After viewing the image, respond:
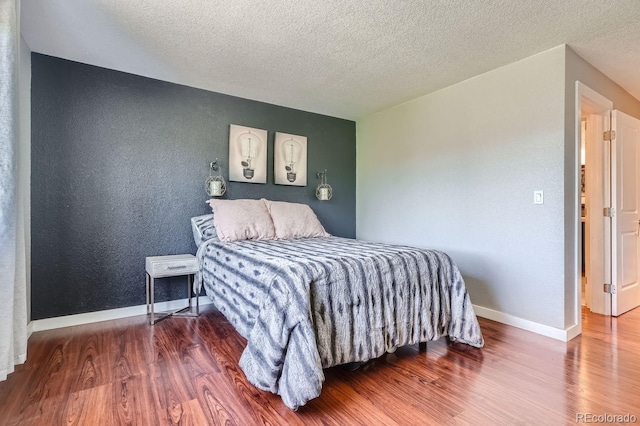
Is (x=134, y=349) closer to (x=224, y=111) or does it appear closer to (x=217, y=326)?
(x=217, y=326)

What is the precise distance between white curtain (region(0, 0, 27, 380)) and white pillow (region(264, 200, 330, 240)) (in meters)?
2.01

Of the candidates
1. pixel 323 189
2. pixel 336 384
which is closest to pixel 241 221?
pixel 323 189

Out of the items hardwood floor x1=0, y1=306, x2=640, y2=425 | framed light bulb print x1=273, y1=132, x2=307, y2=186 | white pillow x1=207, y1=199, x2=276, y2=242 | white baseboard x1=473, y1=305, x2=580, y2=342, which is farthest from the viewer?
framed light bulb print x1=273, y1=132, x2=307, y2=186

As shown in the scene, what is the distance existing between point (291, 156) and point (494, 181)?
2237 mm

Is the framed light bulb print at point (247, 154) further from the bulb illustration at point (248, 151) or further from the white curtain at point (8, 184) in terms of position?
the white curtain at point (8, 184)

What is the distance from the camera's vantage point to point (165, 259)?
2.87 meters

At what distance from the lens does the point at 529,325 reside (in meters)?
2.63

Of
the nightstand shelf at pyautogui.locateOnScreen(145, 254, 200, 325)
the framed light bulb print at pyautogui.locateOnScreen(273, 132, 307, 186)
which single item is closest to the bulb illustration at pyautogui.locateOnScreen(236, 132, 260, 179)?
the framed light bulb print at pyautogui.locateOnScreen(273, 132, 307, 186)

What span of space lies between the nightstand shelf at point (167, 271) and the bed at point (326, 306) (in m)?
0.49

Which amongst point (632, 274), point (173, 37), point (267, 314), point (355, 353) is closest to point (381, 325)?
point (355, 353)

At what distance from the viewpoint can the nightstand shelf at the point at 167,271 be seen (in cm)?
272

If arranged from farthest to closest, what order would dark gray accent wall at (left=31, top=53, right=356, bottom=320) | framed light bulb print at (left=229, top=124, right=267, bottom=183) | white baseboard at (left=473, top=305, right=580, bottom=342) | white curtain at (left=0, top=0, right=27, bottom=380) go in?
framed light bulb print at (left=229, top=124, right=267, bottom=183) < dark gray accent wall at (left=31, top=53, right=356, bottom=320) < white baseboard at (left=473, top=305, right=580, bottom=342) < white curtain at (left=0, top=0, right=27, bottom=380)

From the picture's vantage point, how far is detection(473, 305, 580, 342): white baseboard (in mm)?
2430

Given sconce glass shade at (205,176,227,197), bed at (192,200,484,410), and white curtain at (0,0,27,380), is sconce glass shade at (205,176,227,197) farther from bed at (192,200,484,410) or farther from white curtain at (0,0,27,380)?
white curtain at (0,0,27,380)
